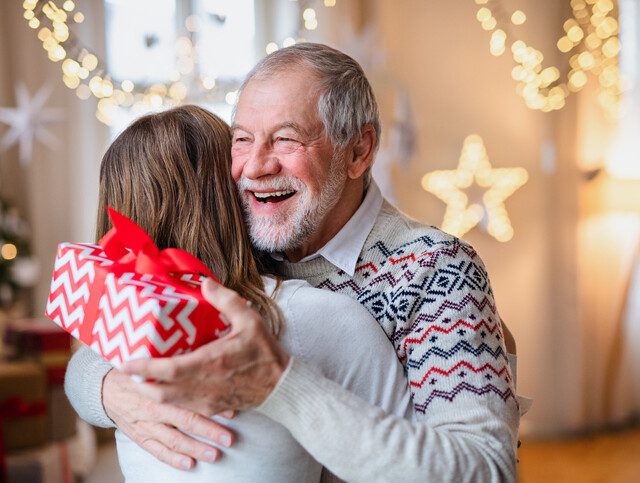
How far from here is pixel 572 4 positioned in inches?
178

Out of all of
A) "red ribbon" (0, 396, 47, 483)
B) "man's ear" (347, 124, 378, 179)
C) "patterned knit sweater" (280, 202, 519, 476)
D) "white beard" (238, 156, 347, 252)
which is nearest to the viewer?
"patterned knit sweater" (280, 202, 519, 476)

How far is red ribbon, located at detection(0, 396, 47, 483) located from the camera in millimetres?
3488

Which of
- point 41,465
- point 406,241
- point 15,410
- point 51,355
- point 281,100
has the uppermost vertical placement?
point 281,100

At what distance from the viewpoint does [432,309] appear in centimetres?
143

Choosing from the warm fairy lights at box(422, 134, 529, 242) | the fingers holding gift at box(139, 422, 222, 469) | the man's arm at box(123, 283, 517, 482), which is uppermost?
the man's arm at box(123, 283, 517, 482)

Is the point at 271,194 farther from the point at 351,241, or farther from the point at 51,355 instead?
the point at 51,355

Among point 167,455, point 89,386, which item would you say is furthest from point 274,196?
point 167,455

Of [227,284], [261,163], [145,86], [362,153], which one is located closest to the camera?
[227,284]

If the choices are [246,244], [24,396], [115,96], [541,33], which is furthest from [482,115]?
[246,244]

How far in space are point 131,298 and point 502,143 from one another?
3.83 metres

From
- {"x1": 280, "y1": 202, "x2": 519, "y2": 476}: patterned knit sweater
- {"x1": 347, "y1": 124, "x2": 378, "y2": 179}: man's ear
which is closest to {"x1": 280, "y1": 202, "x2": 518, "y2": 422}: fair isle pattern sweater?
{"x1": 280, "y1": 202, "x2": 519, "y2": 476}: patterned knit sweater

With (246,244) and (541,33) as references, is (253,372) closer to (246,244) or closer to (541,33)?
(246,244)

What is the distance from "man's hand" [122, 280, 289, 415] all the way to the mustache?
0.49 meters

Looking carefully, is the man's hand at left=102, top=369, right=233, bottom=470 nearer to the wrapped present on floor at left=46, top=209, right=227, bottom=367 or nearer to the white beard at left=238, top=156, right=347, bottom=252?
the wrapped present on floor at left=46, top=209, right=227, bottom=367
